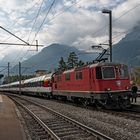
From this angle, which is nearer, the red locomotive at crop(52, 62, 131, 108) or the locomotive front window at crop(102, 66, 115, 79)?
the red locomotive at crop(52, 62, 131, 108)

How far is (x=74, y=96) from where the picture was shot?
101 ft

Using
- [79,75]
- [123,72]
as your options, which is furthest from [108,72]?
[79,75]

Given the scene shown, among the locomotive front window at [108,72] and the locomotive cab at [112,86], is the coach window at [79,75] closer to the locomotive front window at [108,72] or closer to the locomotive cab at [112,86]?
the locomotive cab at [112,86]

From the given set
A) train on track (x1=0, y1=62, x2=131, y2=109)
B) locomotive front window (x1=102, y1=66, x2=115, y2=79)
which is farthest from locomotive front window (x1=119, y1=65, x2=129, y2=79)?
locomotive front window (x1=102, y1=66, x2=115, y2=79)

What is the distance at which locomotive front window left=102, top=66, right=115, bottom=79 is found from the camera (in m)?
24.4

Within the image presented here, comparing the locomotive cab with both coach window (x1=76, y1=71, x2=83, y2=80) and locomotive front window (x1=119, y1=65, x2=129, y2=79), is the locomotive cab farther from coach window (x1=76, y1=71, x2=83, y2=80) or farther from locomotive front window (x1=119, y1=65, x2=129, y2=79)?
coach window (x1=76, y1=71, x2=83, y2=80)

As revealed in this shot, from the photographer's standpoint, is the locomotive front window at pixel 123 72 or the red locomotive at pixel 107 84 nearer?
the red locomotive at pixel 107 84

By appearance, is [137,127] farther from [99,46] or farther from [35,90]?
[35,90]

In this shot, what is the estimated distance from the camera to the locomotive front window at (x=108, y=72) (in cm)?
2438

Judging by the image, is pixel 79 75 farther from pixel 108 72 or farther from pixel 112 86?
pixel 112 86

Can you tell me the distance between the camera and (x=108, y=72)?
80.4 ft

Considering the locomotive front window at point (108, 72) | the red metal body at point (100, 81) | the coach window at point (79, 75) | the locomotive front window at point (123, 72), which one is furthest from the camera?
the coach window at point (79, 75)

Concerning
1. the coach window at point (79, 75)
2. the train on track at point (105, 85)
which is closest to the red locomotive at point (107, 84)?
the train on track at point (105, 85)

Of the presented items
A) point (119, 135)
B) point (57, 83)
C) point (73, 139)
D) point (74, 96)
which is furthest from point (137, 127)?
point (57, 83)
